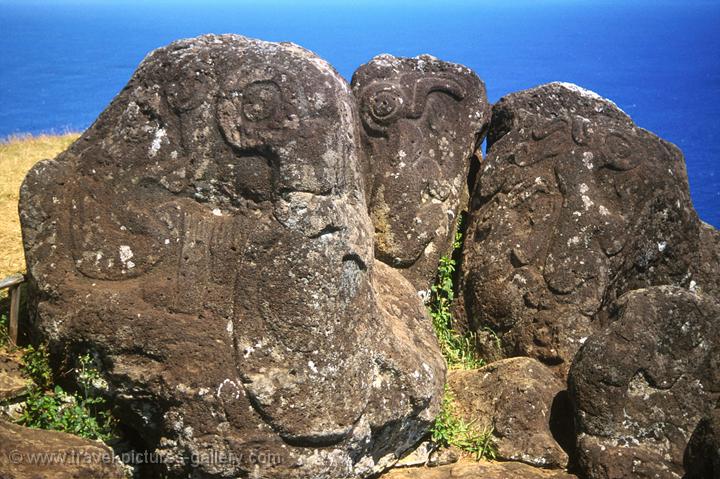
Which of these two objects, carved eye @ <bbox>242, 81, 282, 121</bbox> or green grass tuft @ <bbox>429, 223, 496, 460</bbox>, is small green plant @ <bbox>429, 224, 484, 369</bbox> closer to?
green grass tuft @ <bbox>429, 223, 496, 460</bbox>

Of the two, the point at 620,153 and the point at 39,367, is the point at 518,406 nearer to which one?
the point at 620,153

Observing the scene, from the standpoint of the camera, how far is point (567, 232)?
22.1ft

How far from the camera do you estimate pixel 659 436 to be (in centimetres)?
562

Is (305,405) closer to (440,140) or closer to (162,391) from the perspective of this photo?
(162,391)

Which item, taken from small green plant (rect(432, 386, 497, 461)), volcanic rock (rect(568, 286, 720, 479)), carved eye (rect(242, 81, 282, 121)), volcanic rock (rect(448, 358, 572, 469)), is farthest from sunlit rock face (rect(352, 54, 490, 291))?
carved eye (rect(242, 81, 282, 121))

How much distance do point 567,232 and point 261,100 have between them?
282 centimetres

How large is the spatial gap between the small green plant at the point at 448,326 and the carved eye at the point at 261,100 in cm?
270

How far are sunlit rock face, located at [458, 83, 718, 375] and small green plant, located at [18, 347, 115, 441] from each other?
10.1 feet

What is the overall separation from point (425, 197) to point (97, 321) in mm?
3085

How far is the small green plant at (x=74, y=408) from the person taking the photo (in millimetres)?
5172

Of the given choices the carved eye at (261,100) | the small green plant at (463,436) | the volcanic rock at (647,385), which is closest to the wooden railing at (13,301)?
the carved eye at (261,100)

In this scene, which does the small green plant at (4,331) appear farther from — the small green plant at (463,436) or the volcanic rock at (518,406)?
the volcanic rock at (518,406)

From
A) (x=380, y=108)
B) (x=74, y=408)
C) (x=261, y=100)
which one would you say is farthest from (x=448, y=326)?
(x=74, y=408)

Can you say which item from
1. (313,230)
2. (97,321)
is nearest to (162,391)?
(97,321)
